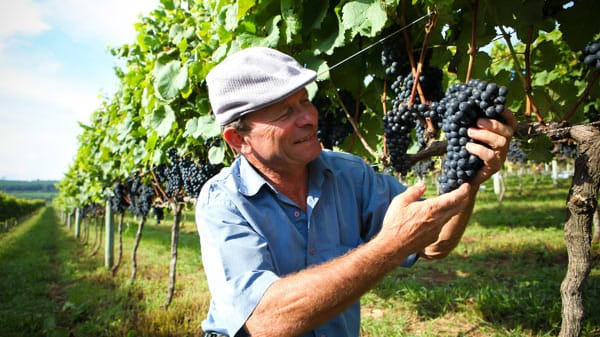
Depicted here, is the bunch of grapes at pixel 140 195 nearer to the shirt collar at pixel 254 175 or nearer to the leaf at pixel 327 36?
the leaf at pixel 327 36

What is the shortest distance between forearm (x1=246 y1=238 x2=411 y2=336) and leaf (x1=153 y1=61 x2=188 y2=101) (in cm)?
240

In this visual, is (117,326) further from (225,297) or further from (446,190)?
(446,190)

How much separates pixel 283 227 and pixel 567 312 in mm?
1473

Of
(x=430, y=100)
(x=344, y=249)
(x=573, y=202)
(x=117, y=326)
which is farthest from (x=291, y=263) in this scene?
(x=117, y=326)

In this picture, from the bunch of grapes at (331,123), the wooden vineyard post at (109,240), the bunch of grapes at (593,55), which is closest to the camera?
the bunch of grapes at (593,55)

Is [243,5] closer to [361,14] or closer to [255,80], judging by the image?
[361,14]

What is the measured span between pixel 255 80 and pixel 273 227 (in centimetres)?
61

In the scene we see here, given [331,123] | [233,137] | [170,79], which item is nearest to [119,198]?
[170,79]

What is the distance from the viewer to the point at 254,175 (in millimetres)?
1752

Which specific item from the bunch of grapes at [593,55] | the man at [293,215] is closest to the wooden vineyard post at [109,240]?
the man at [293,215]

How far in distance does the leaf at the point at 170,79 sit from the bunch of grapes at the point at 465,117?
2434mm

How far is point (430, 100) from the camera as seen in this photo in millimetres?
2066

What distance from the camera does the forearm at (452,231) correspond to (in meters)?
1.58

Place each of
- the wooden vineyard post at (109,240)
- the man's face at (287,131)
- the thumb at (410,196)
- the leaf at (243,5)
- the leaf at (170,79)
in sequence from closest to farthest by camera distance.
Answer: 1. the thumb at (410,196)
2. the man's face at (287,131)
3. the leaf at (243,5)
4. the leaf at (170,79)
5. the wooden vineyard post at (109,240)
